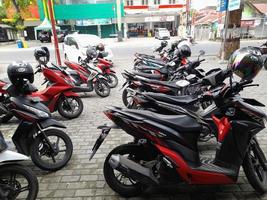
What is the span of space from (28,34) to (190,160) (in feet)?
145

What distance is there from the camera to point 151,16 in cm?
4444

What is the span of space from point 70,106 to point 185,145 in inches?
129

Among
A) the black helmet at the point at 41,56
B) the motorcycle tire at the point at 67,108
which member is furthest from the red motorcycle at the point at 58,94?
the black helmet at the point at 41,56

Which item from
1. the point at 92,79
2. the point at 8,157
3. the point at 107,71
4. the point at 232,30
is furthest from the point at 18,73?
the point at 232,30

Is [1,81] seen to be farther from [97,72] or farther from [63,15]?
[63,15]

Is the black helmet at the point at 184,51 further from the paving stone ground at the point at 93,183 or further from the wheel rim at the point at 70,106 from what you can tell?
the wheel rim at the point at 70,106

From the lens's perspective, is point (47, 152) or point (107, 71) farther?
point (107, 71)

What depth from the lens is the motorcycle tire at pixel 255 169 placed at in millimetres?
2691

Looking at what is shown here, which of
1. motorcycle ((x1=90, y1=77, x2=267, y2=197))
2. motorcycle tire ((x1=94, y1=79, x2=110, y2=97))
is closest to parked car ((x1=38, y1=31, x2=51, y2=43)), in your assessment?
motorcycle tire ((x1=94, y1=79, x2=110, y2=97))

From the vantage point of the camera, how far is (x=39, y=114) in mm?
3180

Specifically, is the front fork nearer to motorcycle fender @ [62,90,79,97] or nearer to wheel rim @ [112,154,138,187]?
wheel rim @ [112,154,138,187]

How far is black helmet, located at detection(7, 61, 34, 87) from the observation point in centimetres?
322

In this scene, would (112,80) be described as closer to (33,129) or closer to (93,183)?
(33,129)

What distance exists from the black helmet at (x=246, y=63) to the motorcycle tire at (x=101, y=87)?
4655mm
